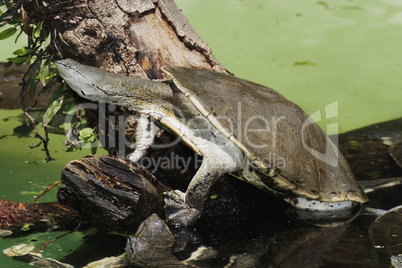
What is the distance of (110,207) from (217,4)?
12.7 feet

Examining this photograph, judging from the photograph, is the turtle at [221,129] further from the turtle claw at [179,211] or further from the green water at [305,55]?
the green water at [305,55]

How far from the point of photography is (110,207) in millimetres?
2402

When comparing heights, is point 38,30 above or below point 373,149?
above

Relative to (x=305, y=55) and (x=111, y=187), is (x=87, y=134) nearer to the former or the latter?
(x=111, y=187)

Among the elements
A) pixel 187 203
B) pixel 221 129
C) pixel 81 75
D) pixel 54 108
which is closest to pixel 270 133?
pixel 221 129

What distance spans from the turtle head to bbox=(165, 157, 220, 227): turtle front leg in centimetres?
62

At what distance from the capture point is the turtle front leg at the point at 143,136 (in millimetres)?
2623

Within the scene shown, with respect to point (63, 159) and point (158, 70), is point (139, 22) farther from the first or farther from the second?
point (63, 159)

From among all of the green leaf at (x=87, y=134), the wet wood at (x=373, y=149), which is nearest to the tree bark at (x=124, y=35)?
the green leaf at (x=87, y=134)

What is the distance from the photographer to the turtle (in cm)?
245

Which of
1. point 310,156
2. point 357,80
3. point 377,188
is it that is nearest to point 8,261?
point 310,156

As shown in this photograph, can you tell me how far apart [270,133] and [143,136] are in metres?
0.65

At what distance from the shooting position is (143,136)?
8.61 ft

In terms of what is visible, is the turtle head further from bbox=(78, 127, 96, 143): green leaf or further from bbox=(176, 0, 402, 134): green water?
bbox=(176, 0, 402, 134): green water
